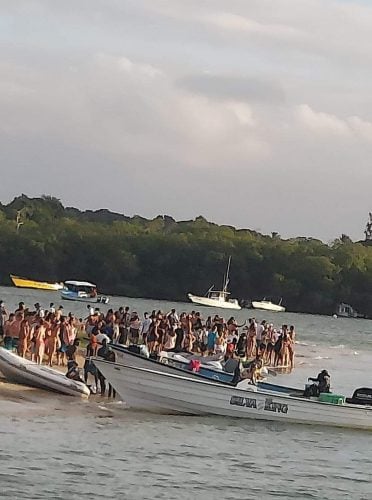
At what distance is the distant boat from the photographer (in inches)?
5054

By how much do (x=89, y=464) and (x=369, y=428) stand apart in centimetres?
793

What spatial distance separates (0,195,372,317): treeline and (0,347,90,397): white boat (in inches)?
3923

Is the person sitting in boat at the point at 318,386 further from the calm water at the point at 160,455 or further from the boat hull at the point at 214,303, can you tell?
the boat hull at the point at 214,303

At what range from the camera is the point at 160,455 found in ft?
73.4

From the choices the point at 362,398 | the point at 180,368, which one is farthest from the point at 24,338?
the point at 362,398

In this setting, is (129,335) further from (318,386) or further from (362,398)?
(362,398)

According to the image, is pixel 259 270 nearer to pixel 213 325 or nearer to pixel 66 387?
pixel 213 325

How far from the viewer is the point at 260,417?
26375mm

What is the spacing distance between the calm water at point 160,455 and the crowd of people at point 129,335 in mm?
3044

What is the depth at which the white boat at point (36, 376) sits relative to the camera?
27391mm

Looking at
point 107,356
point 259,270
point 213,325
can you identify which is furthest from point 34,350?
point 259,270

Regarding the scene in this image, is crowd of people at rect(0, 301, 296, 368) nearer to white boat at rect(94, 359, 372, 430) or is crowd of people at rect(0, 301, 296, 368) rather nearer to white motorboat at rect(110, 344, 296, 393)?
white motorboat at rect(110, 344, 296, 393)

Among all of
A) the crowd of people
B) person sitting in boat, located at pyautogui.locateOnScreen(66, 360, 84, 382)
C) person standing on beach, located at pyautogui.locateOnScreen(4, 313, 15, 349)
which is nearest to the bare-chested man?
the crowd of people

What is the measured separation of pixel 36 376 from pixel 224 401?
14.8ft
